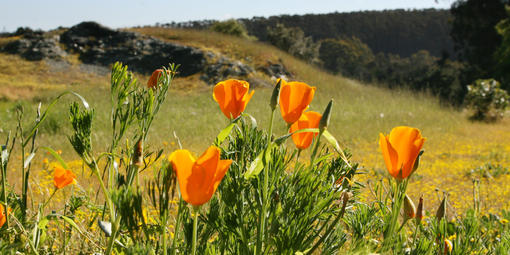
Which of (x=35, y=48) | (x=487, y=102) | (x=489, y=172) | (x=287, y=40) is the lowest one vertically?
(x=487, y=102)

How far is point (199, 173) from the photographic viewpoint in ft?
1.74

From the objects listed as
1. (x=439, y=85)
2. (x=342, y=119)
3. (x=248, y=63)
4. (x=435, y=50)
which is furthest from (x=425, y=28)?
(x=342, y=119)

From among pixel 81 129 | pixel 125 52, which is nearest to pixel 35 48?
pixel 125 52

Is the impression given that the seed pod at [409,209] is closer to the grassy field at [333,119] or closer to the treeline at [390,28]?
the grassy field at [333,119]

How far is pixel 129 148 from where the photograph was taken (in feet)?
2.49

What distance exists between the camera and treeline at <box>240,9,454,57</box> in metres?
53.4

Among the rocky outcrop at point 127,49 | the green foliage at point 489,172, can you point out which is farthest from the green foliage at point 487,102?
the rocky outcrop at point 127,49

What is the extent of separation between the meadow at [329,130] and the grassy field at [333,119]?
0.06 feet

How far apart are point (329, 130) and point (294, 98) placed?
255 inches

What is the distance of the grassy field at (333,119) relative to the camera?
3.66m

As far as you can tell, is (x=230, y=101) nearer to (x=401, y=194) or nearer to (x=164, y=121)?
(x=401, y=194)

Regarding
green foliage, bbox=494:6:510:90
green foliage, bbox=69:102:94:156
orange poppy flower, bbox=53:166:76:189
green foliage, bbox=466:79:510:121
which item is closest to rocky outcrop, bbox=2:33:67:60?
green foliage, bbox=466:79:510:121

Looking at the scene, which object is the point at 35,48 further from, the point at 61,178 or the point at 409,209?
the point at 409,209

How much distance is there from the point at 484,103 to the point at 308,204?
10784 mm
